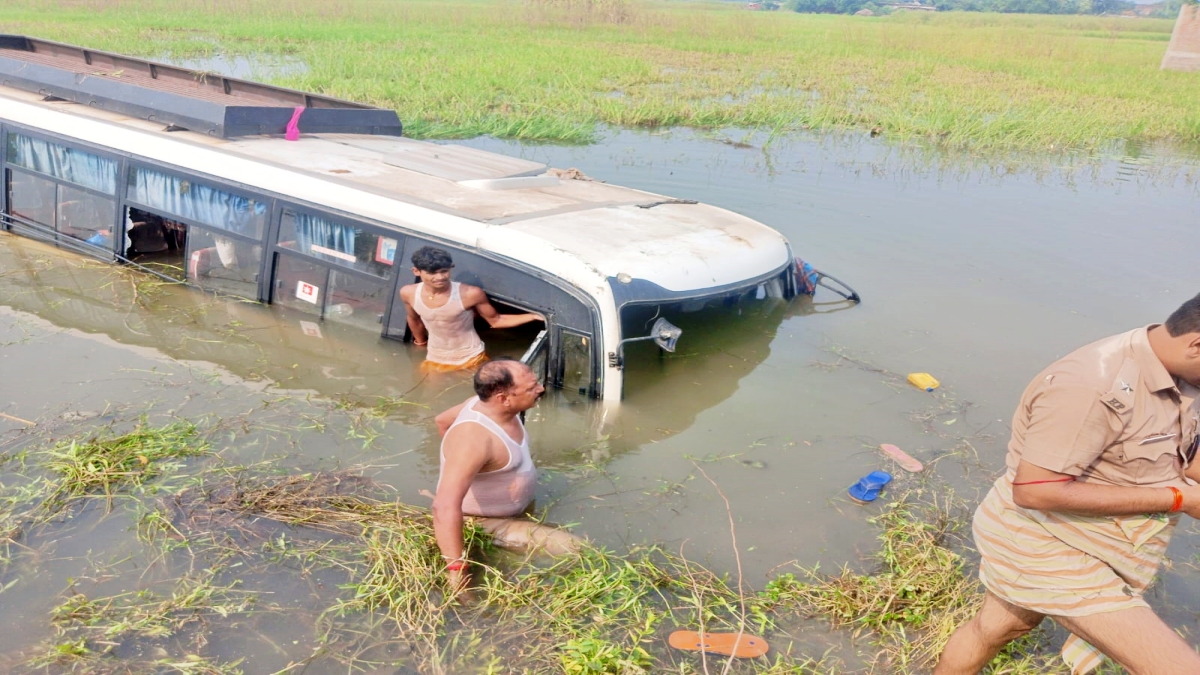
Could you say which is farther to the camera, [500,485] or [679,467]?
[679,467]

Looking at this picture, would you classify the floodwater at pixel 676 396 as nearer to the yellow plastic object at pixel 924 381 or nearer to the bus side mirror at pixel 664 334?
the yellow plastic object at pixel 924 381

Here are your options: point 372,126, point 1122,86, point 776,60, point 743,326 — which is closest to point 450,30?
point 776,60

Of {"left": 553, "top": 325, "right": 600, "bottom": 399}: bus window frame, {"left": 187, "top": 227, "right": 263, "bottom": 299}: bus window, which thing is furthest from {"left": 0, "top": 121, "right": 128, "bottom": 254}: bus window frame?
{"left": 553, "top": 325, "right": 600, "bottom": 399}: bus window frame

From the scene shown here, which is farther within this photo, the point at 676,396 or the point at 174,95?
the point at 174,95

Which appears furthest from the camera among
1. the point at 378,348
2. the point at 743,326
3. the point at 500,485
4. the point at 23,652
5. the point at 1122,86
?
the point at 1122,86

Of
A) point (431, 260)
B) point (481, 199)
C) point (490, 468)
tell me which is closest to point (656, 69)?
point (481, 199)

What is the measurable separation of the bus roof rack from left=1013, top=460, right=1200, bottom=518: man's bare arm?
651cm

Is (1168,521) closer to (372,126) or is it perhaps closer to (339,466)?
(339,466)

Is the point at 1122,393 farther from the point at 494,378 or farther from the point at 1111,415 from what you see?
the point at 494,378

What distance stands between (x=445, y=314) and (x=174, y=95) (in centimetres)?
349

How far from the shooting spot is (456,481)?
3.98 meters

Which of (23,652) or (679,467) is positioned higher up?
(679,467)

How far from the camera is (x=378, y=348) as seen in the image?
259 inches

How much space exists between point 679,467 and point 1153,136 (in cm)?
1605
